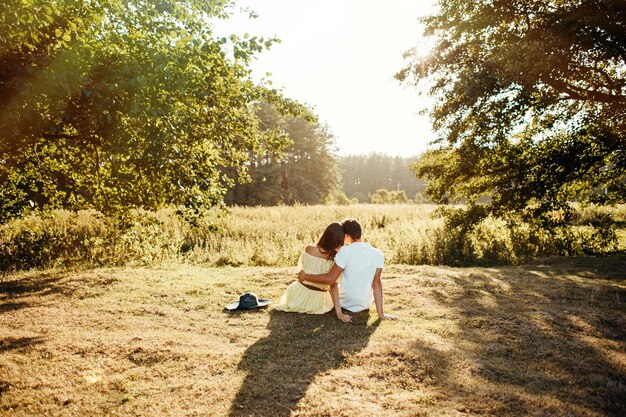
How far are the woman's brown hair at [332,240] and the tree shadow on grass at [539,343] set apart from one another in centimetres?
193

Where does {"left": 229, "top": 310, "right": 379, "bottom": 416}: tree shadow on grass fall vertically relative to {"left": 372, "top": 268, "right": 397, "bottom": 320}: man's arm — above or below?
below

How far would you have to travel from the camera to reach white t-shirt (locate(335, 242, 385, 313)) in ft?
18.9

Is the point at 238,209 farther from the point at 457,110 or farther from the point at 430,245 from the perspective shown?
the point at 457,110

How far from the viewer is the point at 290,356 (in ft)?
15.0

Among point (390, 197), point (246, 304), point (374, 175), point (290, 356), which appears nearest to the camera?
point (290, 356)

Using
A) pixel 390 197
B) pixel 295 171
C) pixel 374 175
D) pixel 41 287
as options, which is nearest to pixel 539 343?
pixel 41 287

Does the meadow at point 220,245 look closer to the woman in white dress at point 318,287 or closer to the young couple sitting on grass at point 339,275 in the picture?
the woman in white dress at point 318,287

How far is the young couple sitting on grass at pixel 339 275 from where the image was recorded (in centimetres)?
580

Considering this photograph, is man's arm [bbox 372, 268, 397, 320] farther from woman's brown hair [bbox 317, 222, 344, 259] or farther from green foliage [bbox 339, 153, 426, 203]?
green foliage [bbox 339, 153, 426, 203]

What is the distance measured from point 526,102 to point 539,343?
21.8 feet

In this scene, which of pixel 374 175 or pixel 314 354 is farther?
pixel 374 175

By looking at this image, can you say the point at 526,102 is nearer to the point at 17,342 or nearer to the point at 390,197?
the point at 17,342

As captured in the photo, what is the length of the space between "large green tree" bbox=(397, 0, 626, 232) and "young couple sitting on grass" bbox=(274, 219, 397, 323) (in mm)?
5814

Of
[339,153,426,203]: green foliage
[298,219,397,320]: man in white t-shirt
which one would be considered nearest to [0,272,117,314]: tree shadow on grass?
[298,219,397,320]: man in white t-shirt
